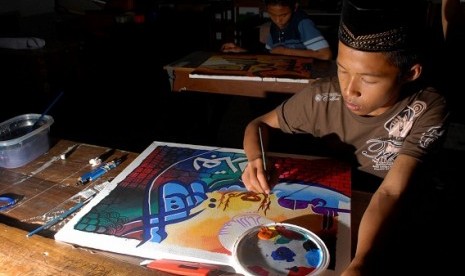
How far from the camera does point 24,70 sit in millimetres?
3092

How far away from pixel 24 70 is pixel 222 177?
9.08 feet

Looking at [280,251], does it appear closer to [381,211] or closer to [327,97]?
[381,211]

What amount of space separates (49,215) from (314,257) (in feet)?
1.82

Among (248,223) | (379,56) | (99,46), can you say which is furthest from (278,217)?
(99,46)

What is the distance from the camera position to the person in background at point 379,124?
0.80 m

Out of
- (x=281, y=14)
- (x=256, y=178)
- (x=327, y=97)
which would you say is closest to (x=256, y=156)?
(x=256, y=178)

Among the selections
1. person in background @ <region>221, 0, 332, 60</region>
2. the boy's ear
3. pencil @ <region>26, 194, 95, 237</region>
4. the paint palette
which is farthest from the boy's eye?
person in background @ <region>221, 0, 332, 60</region>

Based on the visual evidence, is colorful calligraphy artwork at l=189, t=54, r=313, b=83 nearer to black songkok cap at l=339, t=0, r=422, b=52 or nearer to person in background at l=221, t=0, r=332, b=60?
person in background at l=221, t=0, r=332, b=60

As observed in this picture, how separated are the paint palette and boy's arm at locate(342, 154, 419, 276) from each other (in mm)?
57

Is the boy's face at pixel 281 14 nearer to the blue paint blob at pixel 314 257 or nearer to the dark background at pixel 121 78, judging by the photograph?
the dark background at pixel 121 78

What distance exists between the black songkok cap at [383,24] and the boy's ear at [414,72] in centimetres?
7

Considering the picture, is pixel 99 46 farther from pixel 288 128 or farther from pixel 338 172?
pixel 338 172

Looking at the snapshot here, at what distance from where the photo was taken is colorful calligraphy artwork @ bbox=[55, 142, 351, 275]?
2.35ft

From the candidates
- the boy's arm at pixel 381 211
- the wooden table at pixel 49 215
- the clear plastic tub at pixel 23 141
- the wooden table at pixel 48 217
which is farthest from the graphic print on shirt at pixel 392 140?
the clear plastic tub at pixel 23 141
